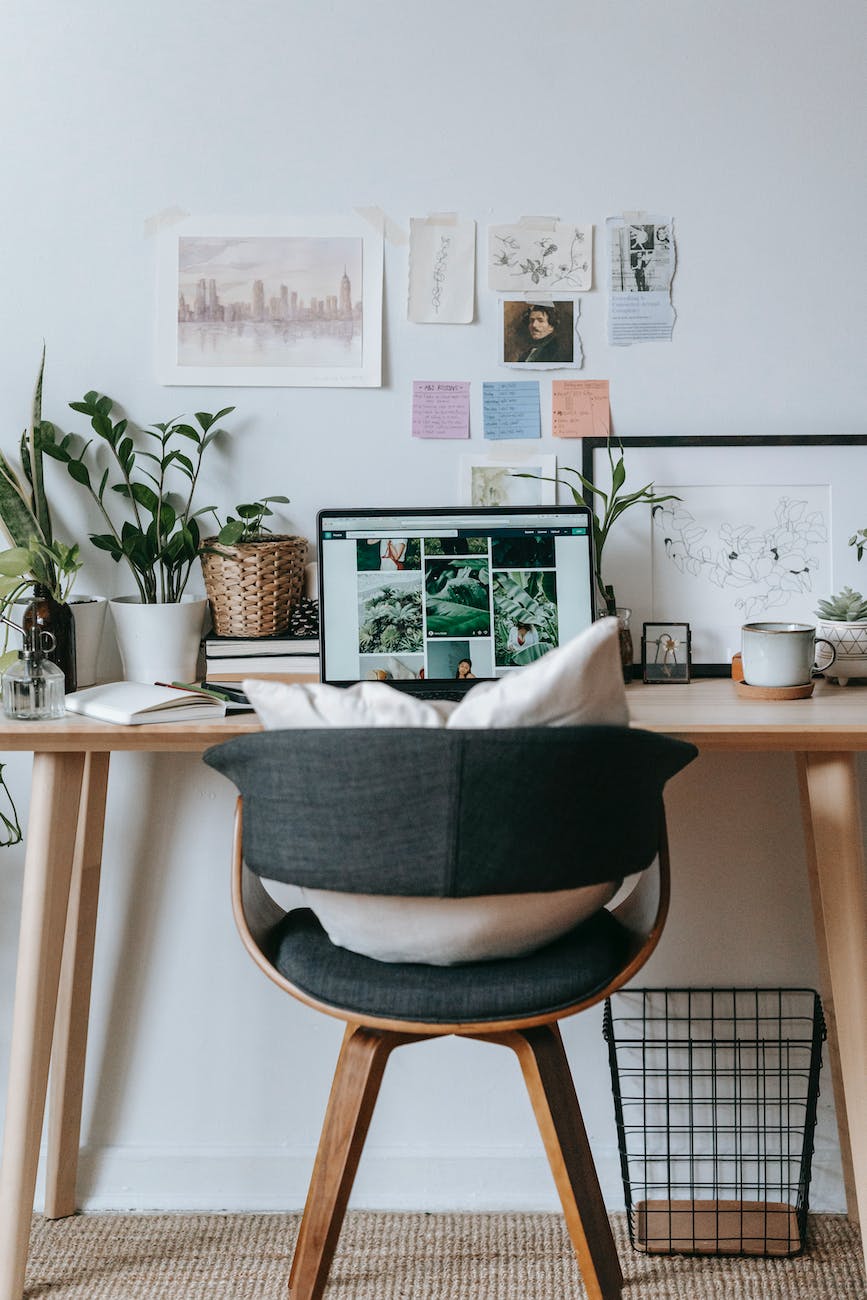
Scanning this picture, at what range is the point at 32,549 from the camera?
172cm

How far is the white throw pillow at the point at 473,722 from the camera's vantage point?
1.10 m

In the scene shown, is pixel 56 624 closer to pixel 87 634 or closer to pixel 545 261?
pixel 87 634

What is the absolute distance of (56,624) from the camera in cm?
172

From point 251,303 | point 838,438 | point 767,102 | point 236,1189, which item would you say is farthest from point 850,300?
point 236,1189

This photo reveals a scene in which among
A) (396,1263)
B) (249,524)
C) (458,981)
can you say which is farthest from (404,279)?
(396,1263)

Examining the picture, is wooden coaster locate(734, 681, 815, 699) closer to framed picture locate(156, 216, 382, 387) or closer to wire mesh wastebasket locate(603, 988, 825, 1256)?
wire mesh wastebasket locate(603, 988, 825, 1256)

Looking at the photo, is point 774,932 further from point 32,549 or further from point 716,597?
point 32,549

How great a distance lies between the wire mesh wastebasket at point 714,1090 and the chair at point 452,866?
643mm

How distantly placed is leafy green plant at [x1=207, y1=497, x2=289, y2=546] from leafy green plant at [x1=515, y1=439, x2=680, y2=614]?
1.37ft

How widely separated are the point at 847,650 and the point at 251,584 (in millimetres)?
942

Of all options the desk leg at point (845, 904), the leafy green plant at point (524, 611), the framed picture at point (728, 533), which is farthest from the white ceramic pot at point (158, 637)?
the desk leg at point (845, 904)

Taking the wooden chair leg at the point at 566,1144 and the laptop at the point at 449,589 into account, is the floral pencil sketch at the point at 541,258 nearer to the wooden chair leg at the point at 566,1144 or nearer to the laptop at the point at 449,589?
the laptop at the point at 449,589

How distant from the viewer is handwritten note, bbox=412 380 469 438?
1878 mm

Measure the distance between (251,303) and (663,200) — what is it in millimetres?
701
